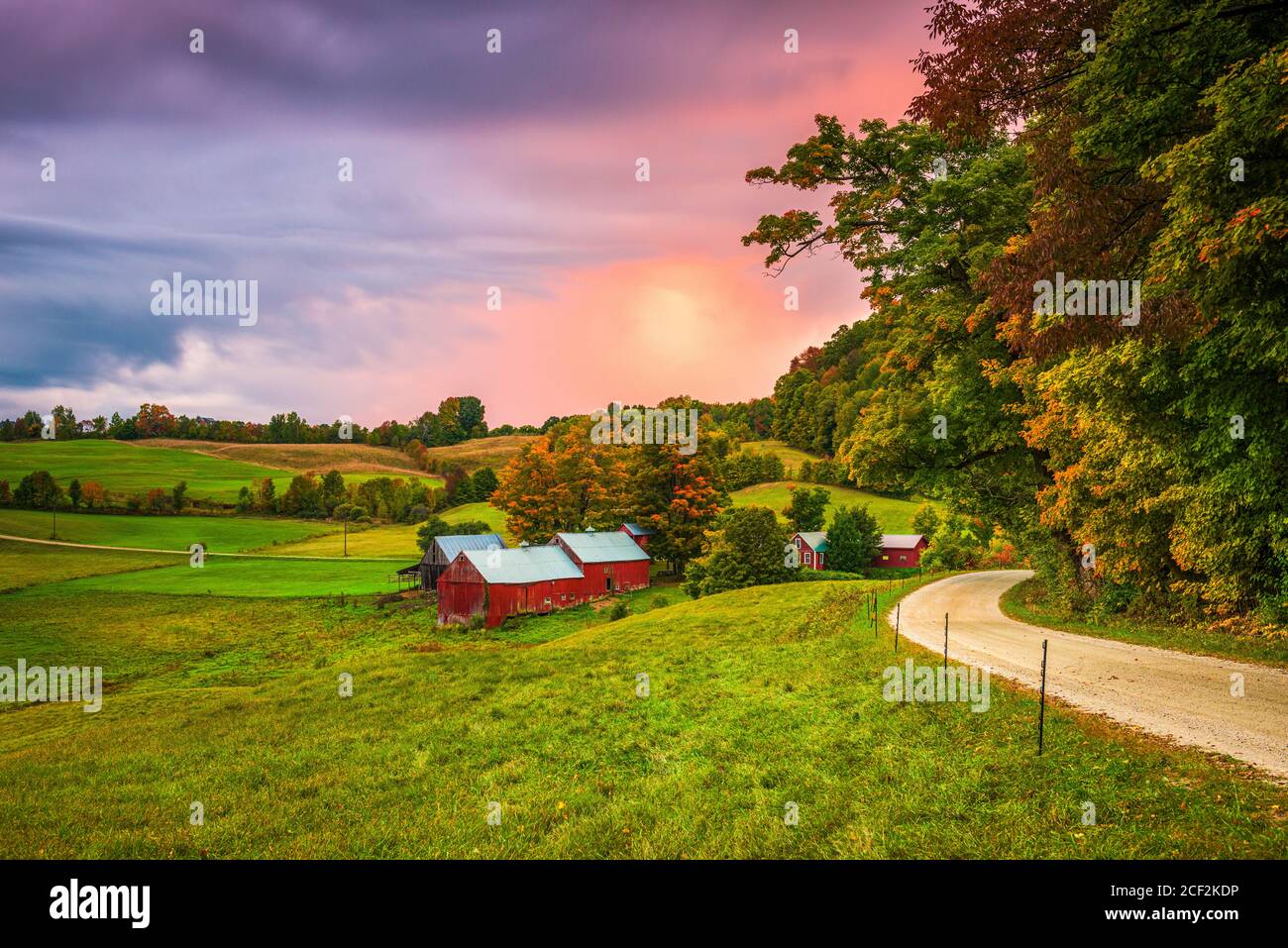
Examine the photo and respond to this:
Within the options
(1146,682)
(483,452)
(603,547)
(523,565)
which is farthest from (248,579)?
(483,452)

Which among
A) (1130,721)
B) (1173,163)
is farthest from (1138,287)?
(1130,721)

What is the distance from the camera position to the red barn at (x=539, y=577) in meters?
39.8

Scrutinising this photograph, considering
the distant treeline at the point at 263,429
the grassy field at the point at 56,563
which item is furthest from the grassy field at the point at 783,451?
the grassy field at the point at 56,563

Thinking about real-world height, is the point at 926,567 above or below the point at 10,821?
below

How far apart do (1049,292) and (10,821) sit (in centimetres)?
1816

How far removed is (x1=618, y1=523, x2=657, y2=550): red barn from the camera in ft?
181

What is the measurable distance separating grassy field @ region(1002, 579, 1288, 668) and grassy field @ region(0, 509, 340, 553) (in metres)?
79.1

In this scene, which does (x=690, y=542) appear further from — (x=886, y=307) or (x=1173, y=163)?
(x=1173, y=163)

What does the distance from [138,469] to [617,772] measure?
12493cm

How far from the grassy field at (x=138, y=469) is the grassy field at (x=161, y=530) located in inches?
423

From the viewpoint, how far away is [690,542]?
174 feet

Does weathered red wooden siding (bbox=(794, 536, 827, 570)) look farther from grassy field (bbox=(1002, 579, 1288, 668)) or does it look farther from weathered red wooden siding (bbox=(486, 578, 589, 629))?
grassy field (bbox=(1002, 579, 1288, 668))

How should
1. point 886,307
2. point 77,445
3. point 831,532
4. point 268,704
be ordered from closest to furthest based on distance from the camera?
1. point 268,704
2. point 886,307
3. point 831,532
4. point 77,445

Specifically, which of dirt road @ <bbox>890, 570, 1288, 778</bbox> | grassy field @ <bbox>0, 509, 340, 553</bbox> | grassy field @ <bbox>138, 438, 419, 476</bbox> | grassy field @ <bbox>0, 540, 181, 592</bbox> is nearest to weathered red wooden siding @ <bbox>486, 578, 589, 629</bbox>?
dirt road @ <bbox>890, 570, 1288, 778</bbox>
